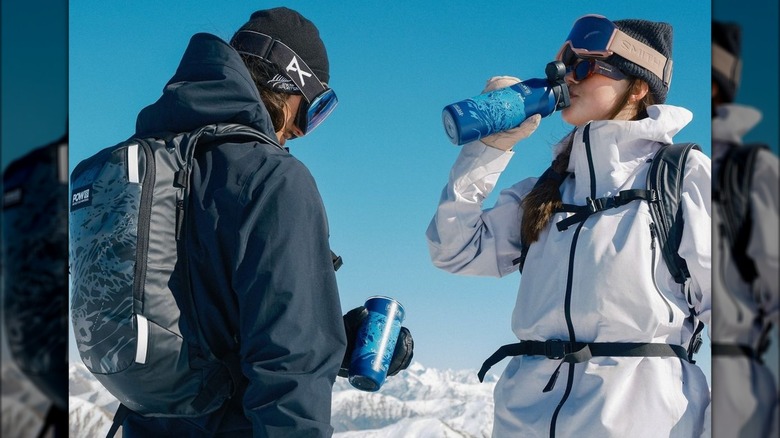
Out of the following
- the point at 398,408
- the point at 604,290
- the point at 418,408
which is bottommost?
the point at 398,408

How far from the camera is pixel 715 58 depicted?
2.47ft

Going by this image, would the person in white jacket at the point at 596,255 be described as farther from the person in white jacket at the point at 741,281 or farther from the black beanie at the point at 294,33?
the person in white jacket at the point at 741,281

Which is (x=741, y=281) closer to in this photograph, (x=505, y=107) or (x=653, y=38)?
(x=505, y=107)

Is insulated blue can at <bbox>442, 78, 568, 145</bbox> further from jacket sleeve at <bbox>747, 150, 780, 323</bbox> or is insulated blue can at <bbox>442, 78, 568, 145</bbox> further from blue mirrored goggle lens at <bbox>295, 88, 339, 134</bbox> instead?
jacket sleeve at <bbox>747, 150, 780, 323</bbox>

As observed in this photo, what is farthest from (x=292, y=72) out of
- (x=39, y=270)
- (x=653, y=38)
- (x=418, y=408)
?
(x=418, y=408)

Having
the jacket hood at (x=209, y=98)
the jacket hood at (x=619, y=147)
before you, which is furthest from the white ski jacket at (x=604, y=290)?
the jacket hood at (x=209, y=98)

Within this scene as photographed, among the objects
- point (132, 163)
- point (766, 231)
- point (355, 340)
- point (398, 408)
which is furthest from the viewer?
point (398, 408)

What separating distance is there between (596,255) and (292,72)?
97 cm

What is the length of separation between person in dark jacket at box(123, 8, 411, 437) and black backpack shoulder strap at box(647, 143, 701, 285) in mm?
1038

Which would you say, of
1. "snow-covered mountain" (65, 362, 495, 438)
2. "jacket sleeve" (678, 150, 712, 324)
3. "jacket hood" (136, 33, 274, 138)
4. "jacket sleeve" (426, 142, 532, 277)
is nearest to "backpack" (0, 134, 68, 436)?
"snow-covered mountain" (65, 362, 495, 438)

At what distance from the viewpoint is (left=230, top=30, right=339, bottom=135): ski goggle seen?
2.37m

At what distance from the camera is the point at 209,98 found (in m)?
1.94

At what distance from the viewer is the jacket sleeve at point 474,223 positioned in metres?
2.75

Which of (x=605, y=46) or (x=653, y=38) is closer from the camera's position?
(x=605, y=46)
